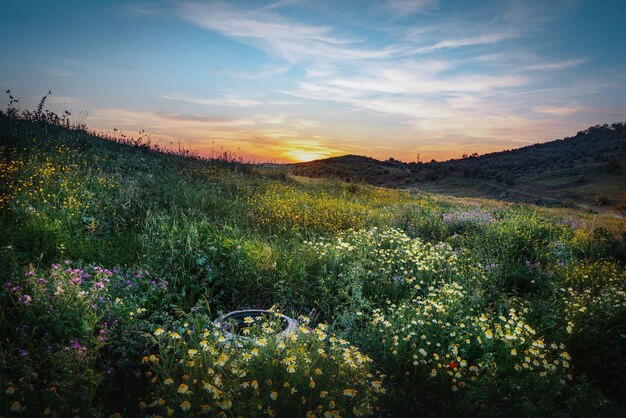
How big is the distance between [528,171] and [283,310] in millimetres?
37335

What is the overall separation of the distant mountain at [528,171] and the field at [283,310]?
14.0 meters

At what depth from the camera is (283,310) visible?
5520mm

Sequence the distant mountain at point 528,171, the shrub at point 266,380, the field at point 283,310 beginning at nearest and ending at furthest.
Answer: the shrub at point 266,380, the field at point 283,310, the distant mountain at point 528,171

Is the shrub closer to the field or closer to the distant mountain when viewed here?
the field

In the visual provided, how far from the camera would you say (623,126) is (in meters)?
45.2

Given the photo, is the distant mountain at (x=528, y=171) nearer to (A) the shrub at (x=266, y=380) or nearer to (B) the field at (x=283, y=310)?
(B) the field at (x=283, y=310)

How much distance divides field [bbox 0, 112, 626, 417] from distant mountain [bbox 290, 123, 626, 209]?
14043 millimetres

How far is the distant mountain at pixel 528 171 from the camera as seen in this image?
27125 millimetres

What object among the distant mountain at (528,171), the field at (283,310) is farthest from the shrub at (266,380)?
the distant mountain at (528,171)

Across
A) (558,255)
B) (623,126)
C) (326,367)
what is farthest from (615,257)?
(623,126)

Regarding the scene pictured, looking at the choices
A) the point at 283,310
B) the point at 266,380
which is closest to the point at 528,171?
the point at 283,310

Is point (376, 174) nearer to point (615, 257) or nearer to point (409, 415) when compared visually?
point (615, 257)

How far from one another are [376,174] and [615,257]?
28.0 m

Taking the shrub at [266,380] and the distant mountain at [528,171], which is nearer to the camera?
the shrub at [266,380]
